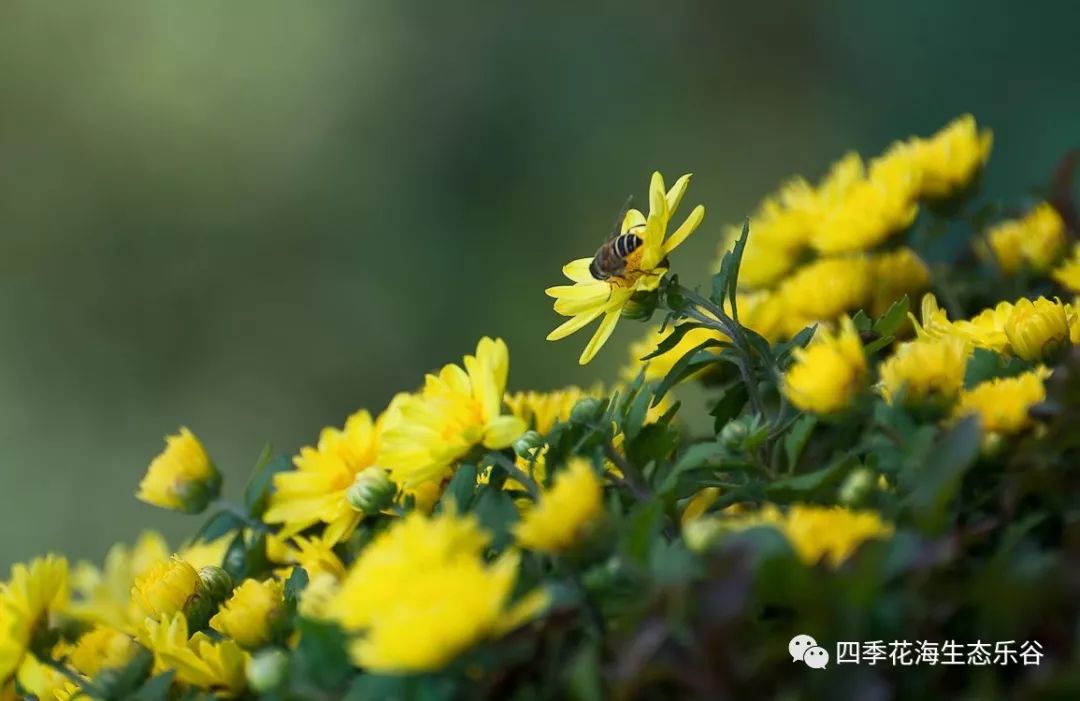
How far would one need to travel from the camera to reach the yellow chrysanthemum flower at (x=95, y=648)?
571mm

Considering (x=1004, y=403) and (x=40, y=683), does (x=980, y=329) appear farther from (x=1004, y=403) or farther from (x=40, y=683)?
(x=40, y=683)

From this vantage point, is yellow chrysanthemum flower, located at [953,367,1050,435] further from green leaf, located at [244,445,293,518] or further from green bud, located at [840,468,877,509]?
green leaf, located at [244,445,293,518]

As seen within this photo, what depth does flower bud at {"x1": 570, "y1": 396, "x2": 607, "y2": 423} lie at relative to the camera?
555 mm

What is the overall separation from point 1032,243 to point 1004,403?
36cm

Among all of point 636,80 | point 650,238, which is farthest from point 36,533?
point 650,238

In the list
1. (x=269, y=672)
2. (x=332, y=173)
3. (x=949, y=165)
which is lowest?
(x=269, y=672)

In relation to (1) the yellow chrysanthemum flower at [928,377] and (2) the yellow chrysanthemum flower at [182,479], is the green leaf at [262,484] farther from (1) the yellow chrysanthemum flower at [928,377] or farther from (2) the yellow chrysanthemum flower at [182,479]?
(1) the yellow chrysanthemum flower at [928,377]

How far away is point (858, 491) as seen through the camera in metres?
0.45

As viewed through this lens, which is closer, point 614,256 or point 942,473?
point 942,473

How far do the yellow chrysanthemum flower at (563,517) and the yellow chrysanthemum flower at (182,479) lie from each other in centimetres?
37

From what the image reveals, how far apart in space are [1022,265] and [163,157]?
244 centimetres

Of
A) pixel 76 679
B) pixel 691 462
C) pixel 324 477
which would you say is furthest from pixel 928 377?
pixel 76 679

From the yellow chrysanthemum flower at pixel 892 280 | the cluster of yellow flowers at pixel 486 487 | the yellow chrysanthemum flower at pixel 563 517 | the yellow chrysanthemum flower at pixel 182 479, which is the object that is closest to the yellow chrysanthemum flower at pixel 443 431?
the cluster of yellow flowers at pixel 486 487

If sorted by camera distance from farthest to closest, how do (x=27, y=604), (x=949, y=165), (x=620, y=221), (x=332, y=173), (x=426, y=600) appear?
(x=332, y=173)
(x=949, y=165)
(x=620, y=221)
(x=27, y=604)
(x=426, y=600)
